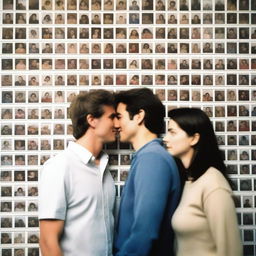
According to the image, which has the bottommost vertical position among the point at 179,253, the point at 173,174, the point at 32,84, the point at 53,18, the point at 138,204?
the point at 179,253

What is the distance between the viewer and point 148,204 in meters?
1.37

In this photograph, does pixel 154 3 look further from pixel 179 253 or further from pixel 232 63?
pixel 179 253

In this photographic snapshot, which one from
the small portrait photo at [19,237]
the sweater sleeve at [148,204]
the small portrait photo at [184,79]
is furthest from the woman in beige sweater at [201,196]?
the small portrait photo at [19,237]

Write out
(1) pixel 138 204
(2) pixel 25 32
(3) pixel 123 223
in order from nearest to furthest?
(1) pixel 138 204 < (3) pixel 123 223 < (2) pixel 25 32

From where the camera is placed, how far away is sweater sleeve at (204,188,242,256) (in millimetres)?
1271

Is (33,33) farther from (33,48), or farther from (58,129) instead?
(58,129)

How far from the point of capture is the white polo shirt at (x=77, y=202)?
147 centimetres

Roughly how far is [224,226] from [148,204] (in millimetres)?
298

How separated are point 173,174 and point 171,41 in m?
0.68

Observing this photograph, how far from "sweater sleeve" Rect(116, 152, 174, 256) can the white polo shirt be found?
0.54 ft

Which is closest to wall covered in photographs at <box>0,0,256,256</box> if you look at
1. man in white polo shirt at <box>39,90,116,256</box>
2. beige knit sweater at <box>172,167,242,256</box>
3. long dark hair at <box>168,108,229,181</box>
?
man in white polo shirt at <box>39,90,116,256</box>

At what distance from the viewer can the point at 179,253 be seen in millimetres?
1460

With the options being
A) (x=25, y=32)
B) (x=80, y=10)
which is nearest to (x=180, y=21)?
(x=80, y=10)

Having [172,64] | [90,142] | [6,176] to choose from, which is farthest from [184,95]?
[6,176]
